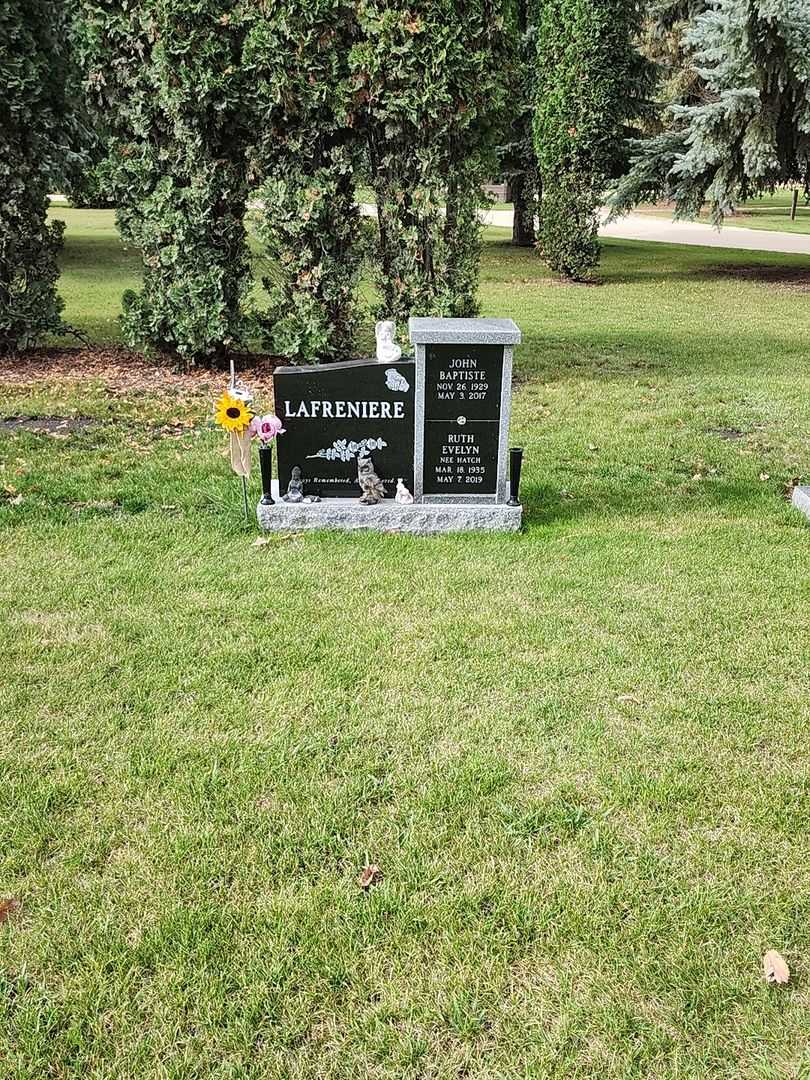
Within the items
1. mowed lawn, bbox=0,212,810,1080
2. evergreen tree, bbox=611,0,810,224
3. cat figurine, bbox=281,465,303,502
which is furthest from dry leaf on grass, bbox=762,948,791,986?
evergreen tree, bbox=611,0,810,224

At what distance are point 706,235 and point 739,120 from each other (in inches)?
603

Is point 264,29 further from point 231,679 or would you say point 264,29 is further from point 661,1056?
point 661,1056

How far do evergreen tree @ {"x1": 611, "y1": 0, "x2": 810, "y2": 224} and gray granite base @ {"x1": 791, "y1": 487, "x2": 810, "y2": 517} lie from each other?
475 inches

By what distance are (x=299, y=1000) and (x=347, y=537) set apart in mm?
3409

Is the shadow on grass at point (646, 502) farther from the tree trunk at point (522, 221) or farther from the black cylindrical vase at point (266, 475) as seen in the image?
the tree trunk at point (522, 221)

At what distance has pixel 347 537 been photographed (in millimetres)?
5590

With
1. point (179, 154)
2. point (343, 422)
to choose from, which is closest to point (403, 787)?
point (343, 422)

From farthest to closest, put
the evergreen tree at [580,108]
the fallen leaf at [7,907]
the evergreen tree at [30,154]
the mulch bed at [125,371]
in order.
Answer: the evergreen tree at [580,108] < the mulch bed at [125,371] < the evergreen tree at [30,154] < the fallen leaf at [7,907]

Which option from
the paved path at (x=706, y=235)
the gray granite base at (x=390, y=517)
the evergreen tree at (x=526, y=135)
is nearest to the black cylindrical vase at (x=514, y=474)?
the gray granite base at (x=390, y=517)

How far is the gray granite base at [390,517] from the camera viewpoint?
5.65 meters

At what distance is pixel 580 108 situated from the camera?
1731 cm

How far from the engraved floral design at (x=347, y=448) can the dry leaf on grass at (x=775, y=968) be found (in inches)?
147

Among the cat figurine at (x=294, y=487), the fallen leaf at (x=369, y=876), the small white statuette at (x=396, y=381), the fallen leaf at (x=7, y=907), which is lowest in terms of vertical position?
the fallen leaf at (x=7, y=907)

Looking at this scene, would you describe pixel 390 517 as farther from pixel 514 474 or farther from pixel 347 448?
pixel 514 474
